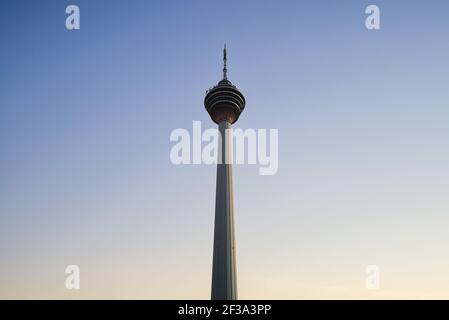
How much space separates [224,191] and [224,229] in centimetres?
690

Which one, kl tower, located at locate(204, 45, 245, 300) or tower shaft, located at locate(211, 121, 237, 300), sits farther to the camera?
kl tower, located at locate(204, 45, 245, 300)

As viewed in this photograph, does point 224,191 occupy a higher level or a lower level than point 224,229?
higher

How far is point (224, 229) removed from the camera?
55.1 meters

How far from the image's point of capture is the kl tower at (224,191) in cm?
5084

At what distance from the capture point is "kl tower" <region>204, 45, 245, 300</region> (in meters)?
50.8

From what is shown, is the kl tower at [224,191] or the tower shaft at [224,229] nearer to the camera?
the tower shaft at [224,229]

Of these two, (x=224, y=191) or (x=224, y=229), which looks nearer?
(x=224, y=229)

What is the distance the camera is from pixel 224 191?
58062mm
